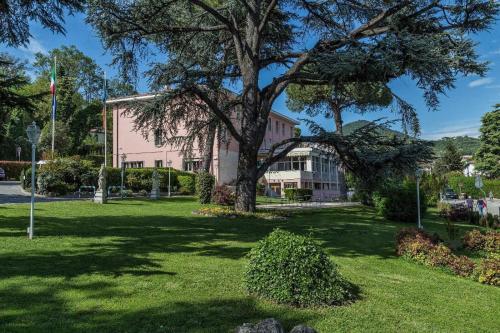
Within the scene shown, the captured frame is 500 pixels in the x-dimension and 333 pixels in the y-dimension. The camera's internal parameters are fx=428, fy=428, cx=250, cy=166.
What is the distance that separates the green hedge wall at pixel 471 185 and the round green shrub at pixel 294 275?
59462 mm

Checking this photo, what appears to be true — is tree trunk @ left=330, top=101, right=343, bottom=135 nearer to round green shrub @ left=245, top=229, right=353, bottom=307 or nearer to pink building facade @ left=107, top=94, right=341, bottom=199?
pink building facade @ left=107, top=94, right=341, bottom=199

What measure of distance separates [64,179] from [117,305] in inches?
889

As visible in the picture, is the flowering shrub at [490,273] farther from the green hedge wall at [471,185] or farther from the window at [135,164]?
the green hedge wall at [471,185]

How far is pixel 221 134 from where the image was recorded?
21.5 metres

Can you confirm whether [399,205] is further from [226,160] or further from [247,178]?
[226,160]

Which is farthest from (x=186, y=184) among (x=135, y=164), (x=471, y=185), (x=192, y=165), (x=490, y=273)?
(x=471, y=185)

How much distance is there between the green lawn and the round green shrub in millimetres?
191

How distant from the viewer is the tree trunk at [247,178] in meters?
17.6

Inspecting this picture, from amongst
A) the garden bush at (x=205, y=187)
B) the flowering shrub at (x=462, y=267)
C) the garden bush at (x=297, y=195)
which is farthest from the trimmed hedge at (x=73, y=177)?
the flowering shrub at (x=462, y=267)

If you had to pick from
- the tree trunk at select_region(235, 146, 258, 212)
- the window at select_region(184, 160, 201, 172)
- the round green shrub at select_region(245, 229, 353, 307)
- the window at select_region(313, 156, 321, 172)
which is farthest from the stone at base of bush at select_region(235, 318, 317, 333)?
the window at select_region(313, 156, 321, 172)

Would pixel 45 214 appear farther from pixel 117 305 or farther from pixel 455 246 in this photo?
pixel 455 246

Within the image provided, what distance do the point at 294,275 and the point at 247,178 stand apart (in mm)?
11882

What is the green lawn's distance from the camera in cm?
489

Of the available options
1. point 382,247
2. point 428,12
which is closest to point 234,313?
point 382,247
